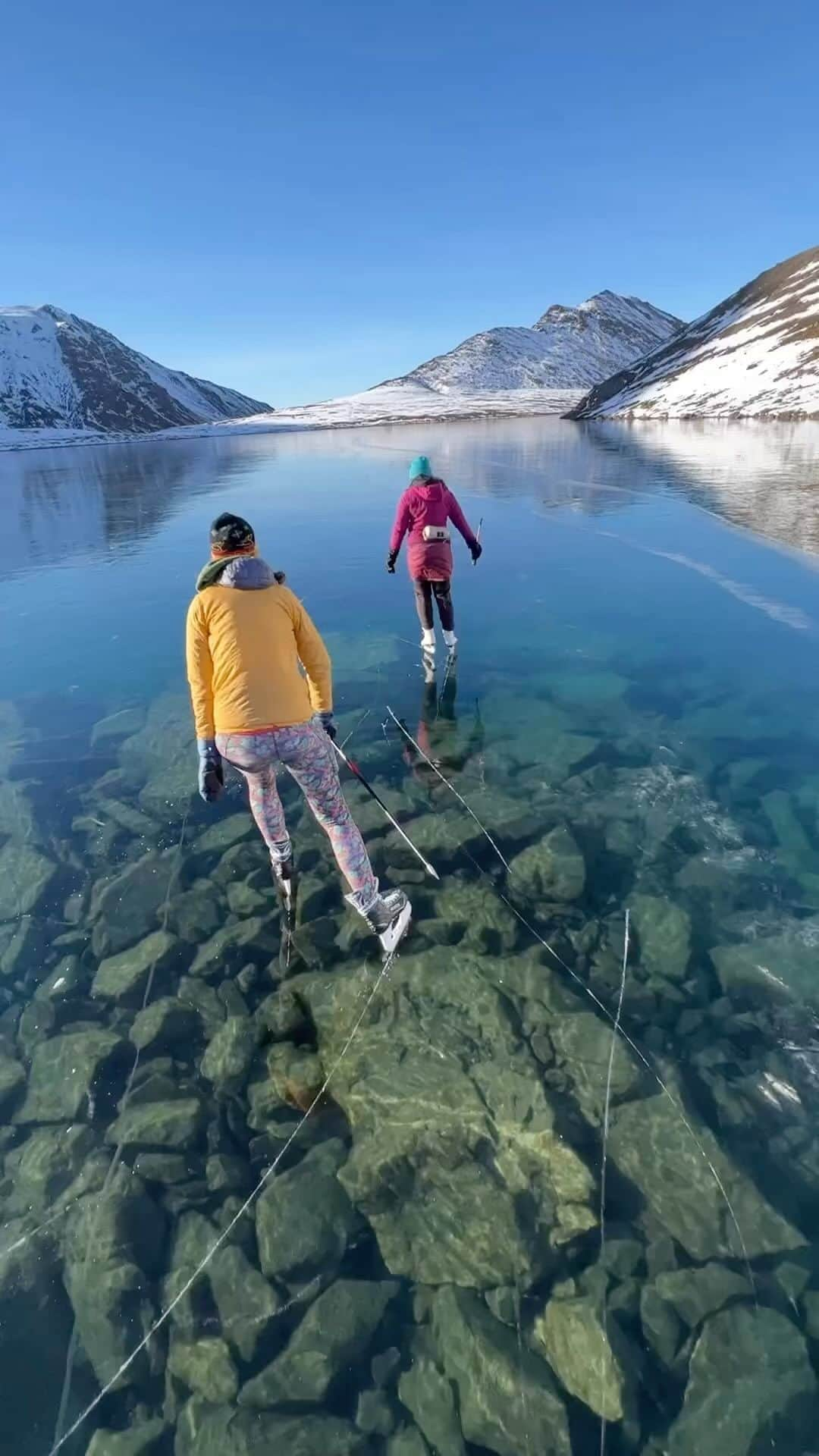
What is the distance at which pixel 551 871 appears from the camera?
21.9ft

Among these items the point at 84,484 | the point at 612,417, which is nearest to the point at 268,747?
the point at 84,484

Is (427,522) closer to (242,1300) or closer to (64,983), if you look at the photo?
(64,983)

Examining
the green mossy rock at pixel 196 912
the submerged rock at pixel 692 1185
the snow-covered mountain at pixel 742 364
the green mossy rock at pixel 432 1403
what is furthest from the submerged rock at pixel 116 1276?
the snow-covered mountain at pixel 742 364

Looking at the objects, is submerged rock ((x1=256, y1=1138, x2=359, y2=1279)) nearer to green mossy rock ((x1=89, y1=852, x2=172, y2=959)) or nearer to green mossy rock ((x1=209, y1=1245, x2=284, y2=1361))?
green mossy rock ((x1=209, y1=1245, x2=284, y2=1361))

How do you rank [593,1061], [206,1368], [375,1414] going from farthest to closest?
[593,1061], [206,1368], [375,1414]

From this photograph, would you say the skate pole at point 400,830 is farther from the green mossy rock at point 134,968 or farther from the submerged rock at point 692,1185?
the submerged rock at point 692,1185

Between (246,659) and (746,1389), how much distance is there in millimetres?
5222

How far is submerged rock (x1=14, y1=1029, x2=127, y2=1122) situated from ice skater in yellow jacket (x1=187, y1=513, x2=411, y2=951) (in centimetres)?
220

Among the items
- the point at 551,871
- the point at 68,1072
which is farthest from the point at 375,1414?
the point at 551,871

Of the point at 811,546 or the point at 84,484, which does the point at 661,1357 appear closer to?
the point at 811,546

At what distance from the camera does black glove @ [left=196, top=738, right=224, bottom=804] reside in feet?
17.6

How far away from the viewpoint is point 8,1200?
14.0ft

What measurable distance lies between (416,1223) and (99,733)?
28.8 feet

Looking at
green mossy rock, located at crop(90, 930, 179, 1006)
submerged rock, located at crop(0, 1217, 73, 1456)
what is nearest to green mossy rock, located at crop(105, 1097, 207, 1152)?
submerged rock, located at crop(0, 1217, 73, 1456)
